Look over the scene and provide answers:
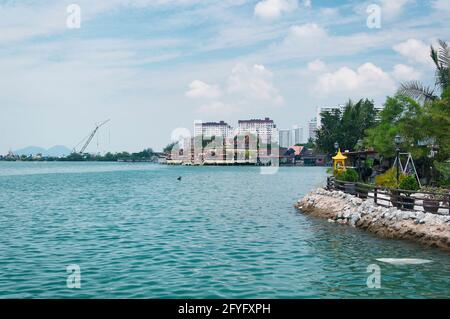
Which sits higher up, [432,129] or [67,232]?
[432,129]

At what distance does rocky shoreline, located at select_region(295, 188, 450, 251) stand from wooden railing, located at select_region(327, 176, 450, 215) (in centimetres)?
47

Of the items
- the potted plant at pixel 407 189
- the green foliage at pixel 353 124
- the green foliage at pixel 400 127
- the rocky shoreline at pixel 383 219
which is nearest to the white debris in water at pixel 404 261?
the rocky shoreline at pixel 383 219

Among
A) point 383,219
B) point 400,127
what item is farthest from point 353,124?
point 383,219

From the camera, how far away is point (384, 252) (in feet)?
62.3

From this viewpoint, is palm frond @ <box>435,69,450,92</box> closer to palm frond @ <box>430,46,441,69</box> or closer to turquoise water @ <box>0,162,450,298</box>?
palm frond @ <box>430,46,441,69</box>

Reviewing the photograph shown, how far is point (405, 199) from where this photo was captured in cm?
2398

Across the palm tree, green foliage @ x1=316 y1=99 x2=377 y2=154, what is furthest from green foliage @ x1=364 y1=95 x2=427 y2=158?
green foliage @ x1=316 y1=99 x2=377 y2=154

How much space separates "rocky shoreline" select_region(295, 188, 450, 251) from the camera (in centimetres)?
1983

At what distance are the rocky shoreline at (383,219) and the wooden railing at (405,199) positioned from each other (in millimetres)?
467
